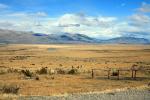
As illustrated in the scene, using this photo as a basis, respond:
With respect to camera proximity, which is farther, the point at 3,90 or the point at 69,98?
the point at 3,90

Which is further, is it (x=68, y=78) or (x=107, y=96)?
(x=68, y=78)

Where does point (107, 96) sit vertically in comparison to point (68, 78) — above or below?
above

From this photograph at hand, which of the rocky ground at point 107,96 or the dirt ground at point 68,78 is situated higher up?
the rocky ground at point 107,96

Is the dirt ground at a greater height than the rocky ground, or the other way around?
the rocky ground

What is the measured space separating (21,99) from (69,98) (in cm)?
252

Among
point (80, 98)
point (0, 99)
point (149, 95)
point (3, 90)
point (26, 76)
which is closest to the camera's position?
point (0, 99)

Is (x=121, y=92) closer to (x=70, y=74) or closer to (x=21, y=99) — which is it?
(x=21, y=99)

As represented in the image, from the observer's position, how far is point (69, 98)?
16984 millimetres

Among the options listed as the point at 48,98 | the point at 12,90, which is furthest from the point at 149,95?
the point at 12,90

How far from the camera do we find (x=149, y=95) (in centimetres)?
1845

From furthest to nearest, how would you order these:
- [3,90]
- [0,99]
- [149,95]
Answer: [3,90] < [149,95] < [0,99]

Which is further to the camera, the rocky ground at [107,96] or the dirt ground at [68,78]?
the dirt ground at [68,78]

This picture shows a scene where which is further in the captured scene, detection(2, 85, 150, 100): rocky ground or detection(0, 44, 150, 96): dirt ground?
detection(0, 44, 150, 96): dirt ground

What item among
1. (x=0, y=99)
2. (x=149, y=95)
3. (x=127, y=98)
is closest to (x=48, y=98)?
(x=0, y=99)
